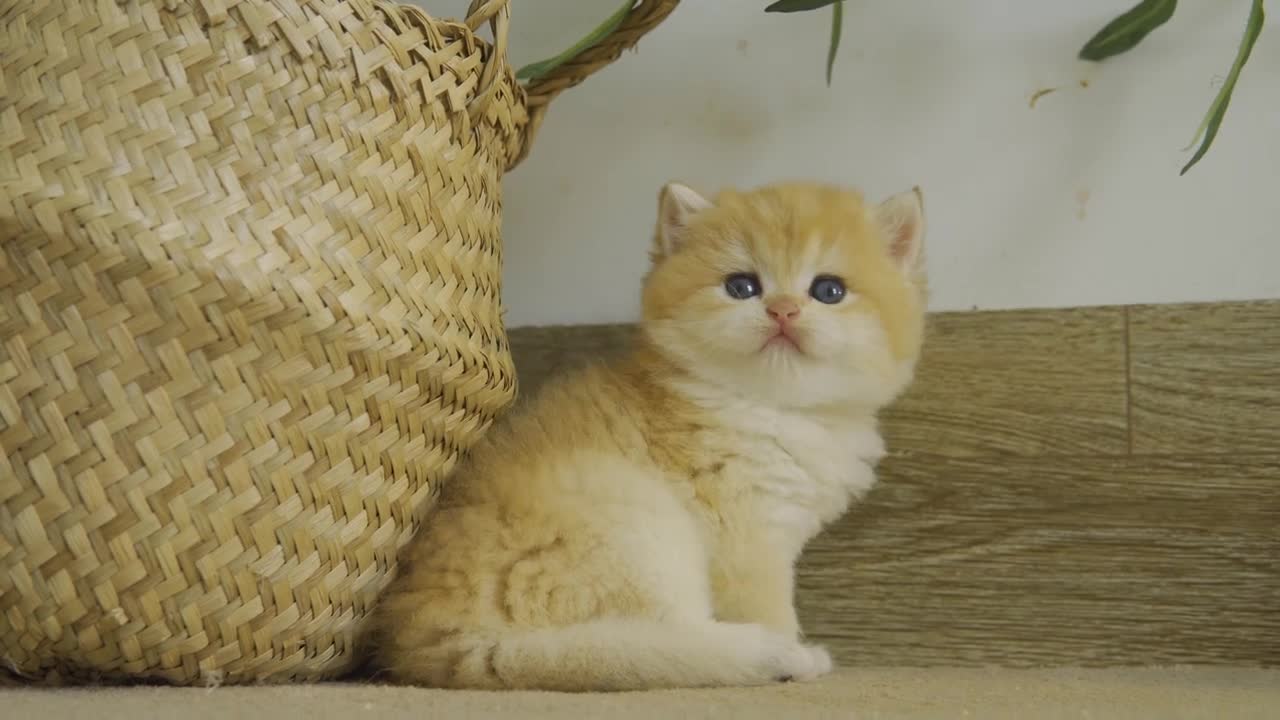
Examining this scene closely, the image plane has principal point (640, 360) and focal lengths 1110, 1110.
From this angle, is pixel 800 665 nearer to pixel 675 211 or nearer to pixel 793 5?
pixel 675 211

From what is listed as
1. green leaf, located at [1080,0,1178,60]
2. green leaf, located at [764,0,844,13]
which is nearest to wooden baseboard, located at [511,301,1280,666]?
green leaf, located at [1080,0,1178,60]

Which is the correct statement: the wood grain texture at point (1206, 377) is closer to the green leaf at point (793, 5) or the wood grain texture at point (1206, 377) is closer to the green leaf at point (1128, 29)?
the green leaf at point (1128, 29)

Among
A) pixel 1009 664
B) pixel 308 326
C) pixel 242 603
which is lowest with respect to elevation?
pixel 1009 664

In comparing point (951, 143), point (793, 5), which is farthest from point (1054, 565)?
point (793, 5)

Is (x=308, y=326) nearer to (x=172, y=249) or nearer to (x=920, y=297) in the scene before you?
(x=172, y=249)

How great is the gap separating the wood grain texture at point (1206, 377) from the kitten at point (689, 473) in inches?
13.3

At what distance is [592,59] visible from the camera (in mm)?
1236

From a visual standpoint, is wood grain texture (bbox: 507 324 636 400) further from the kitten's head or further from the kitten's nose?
the kitten's nose

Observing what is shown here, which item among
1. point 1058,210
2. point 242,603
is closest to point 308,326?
point 242,603

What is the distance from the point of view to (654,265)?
4.29 feet

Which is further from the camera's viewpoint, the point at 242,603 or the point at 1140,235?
the point at 1140,235

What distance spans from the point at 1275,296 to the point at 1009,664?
57 cm

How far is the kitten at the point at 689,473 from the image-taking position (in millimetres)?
1026

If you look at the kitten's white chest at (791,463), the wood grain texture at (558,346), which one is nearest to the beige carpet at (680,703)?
the kitten's white chest at (791,463)
